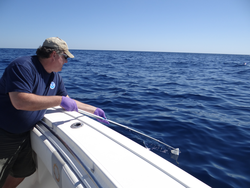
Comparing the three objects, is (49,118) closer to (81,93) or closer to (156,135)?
(156,135)

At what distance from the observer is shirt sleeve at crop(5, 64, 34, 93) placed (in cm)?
118

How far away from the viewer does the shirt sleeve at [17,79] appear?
3.89 feet

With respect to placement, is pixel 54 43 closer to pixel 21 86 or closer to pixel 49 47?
pixel 49 47

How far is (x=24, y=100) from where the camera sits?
47.8 inches

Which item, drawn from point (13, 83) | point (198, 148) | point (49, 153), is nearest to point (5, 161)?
point (49, 153)

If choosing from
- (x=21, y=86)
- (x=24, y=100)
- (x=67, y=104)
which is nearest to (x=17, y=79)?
(x=21, y=86)

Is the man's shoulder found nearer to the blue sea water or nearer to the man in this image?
the man

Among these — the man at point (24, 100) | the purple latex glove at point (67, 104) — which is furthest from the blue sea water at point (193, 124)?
the man at point (24, 100)

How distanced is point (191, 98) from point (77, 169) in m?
5.08

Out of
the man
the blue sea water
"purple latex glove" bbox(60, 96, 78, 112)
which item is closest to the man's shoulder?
the man

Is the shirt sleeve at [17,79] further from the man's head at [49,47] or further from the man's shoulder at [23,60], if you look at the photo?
the man's head at [49,47]

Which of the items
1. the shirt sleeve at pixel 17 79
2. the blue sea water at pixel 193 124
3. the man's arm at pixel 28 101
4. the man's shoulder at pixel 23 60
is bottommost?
the blue sea water at pixel 193 124

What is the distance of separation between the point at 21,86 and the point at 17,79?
59mm

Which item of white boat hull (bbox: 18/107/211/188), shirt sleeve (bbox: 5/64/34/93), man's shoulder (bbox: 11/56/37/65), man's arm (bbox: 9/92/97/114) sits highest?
man's shoulder (bbox: 11/56/37/65)
